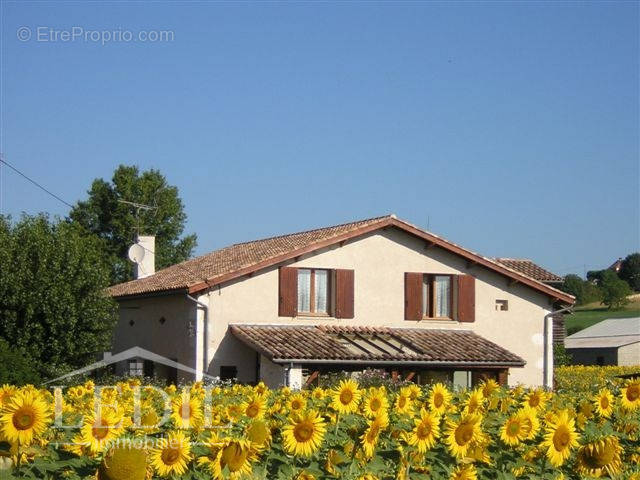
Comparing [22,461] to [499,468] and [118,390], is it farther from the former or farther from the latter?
[118,390]

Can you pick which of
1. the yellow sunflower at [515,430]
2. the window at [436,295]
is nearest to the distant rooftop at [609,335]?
the window at [436,295]

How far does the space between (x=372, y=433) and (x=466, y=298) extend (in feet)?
82.1

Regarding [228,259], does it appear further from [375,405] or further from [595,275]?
[595,275]

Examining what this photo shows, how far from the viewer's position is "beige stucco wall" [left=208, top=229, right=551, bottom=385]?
28.3m

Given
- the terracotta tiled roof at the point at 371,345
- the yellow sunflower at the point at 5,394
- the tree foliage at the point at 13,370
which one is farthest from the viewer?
the terracotta tiled roof at the point at 371,345

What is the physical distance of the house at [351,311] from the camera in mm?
27906

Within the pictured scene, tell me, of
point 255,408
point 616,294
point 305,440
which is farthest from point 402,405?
point 616,294

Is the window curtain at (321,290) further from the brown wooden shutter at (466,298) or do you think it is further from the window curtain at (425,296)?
the brown wooden shutter at (466,298)

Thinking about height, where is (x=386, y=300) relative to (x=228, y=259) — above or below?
below

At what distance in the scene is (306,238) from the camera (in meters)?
31.6

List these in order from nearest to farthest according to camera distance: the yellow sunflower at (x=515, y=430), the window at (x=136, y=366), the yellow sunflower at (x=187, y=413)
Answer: the yellow sunflower at (x=187, y=413)
the yellow sunflower at (x=515, y=430)
the window at (x=136, y=366)

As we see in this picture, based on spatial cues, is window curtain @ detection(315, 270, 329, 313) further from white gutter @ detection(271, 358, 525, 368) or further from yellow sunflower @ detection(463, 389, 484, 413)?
yellow sunflower @ detection(463, 389, 484, 413)

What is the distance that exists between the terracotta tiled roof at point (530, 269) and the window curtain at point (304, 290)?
9962 mm

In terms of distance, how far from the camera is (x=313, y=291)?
29703 millimetres
